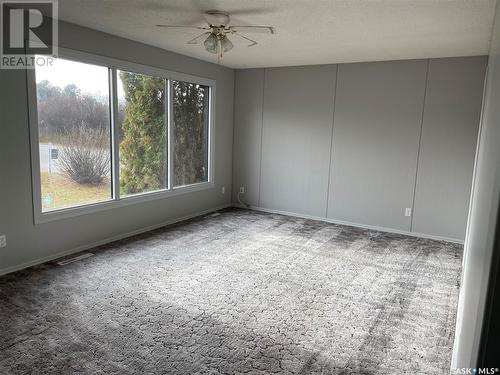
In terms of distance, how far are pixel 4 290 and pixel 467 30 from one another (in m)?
4.83

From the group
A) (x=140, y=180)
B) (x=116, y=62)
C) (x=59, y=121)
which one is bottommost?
(x=140, y=180)

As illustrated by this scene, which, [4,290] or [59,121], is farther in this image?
[59,121]

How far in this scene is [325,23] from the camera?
333 cm

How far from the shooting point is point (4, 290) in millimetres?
3141

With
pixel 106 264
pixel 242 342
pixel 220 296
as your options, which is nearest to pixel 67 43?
pixel 106 264

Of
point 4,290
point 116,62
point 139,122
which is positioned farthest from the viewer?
point 139,122

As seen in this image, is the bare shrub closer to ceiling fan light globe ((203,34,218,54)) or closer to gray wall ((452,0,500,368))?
ceiling fan light globe ((203,34,218,54))

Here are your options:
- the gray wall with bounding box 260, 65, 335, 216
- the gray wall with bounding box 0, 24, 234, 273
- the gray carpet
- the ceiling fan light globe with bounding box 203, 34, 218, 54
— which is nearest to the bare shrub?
the gray wall with bounding box 0, 24, 234, 273

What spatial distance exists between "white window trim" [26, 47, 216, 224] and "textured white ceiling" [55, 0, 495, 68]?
34 centimetres

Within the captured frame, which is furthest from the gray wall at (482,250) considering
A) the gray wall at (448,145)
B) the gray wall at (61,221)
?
the gray wall at (448,145)

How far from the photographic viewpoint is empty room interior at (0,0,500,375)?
253cm

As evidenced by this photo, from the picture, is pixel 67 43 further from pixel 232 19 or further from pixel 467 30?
pixel 467 30

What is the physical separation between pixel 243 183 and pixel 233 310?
3.83 meters

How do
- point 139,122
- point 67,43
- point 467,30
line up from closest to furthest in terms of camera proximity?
point 467,30 → point 67,43 → point 139,122
